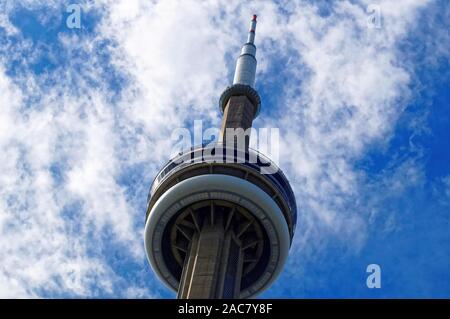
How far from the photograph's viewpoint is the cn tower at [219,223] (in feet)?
130

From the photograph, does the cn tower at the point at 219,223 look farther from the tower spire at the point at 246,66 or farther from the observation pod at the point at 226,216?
the tower spire at the point at 246,66

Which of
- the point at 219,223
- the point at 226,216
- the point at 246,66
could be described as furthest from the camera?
the point at 246,66

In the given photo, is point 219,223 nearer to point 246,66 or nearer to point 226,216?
point 226,216

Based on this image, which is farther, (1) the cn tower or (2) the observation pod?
(2) the observation pod

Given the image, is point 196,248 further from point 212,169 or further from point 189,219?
point 212,169

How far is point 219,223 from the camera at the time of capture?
41.8 m

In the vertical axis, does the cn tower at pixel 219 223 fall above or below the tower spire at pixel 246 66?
below

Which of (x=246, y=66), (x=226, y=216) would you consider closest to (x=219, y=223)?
(x=226, y=216)

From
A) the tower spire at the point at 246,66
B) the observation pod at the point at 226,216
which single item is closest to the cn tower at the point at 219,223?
the observation pod at the point at 226,216

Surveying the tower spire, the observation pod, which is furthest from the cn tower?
the tower spire

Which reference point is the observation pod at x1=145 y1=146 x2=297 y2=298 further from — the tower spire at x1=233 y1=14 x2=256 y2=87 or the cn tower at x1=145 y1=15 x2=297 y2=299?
the tower spire at x1=233 y1=14 x2=256 y2=87

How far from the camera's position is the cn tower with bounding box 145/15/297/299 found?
3962 cm

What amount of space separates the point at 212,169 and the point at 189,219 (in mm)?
4481

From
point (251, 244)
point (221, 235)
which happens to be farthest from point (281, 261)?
point (221, 235)
